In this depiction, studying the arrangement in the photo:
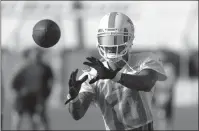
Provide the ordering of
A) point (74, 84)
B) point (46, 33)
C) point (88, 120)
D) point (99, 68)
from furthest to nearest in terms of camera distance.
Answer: point (88, 120)
point (46, 33)
point (74, 84)
point (99, 68)

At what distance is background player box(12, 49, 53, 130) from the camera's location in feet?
32.0

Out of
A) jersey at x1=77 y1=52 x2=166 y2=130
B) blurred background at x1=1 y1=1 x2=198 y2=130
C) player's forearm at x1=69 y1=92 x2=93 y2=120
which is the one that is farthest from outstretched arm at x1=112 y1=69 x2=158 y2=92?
blurred background at x1=1 y1=1 x2=198 y2=130

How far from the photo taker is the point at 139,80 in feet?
12.7

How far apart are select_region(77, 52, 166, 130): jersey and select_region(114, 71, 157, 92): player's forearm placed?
15 centimetres

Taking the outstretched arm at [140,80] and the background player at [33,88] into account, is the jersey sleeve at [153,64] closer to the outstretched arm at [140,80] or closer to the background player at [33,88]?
the outstretched arm at [140,80]

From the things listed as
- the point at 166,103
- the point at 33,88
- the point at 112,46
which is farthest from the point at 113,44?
the point at 166,103

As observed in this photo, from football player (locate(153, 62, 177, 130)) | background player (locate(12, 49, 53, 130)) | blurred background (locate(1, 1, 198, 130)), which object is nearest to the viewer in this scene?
background player (locate(12, 49, 53, 130))

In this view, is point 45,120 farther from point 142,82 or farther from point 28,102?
point 142,82

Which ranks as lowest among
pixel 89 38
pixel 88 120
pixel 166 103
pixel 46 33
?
pixel 88 120

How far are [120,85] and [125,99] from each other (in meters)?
0.10

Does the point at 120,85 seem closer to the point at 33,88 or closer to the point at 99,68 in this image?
the point at 99,68

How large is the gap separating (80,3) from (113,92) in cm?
979

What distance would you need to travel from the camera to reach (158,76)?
13.7 feet

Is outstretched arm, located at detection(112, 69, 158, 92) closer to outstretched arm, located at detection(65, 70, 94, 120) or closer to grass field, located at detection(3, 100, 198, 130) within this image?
outstretched arm, located at detection(65, 70, 94, 120)
